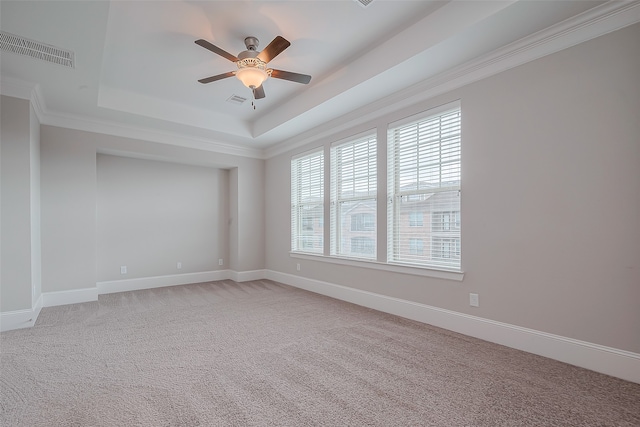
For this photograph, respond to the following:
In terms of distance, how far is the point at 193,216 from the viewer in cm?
601

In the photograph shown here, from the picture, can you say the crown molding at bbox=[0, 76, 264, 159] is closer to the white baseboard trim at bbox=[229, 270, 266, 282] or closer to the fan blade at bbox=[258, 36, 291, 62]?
the white baseboard trim at bbox=[229, 270, 266, 282]

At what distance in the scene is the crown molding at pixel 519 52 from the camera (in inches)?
88.6

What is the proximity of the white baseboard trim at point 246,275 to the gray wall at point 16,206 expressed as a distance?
303cm

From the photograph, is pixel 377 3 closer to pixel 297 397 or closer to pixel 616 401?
pixel 297 397

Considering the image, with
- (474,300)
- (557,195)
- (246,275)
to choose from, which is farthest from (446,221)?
(246,275)

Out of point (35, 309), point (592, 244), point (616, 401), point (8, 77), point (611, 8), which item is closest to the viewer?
point (616, 401)

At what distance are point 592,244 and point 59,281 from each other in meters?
6.23

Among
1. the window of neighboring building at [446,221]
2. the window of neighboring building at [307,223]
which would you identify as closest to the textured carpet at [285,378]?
the window of neighboring building at [446,221]

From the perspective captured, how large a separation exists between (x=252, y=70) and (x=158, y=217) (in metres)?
3.83

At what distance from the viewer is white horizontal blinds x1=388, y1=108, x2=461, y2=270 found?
3303mm

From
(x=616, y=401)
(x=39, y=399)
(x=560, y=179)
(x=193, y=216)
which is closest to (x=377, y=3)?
(x=560, y=179)

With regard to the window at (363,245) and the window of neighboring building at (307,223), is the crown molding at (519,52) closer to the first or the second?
the window at (363,245)

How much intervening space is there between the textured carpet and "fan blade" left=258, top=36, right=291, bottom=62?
8.80ft

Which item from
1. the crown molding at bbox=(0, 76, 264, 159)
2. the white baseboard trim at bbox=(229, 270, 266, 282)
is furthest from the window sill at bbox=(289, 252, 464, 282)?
the crown molding at bbox=(0, 76, 264, 159)
